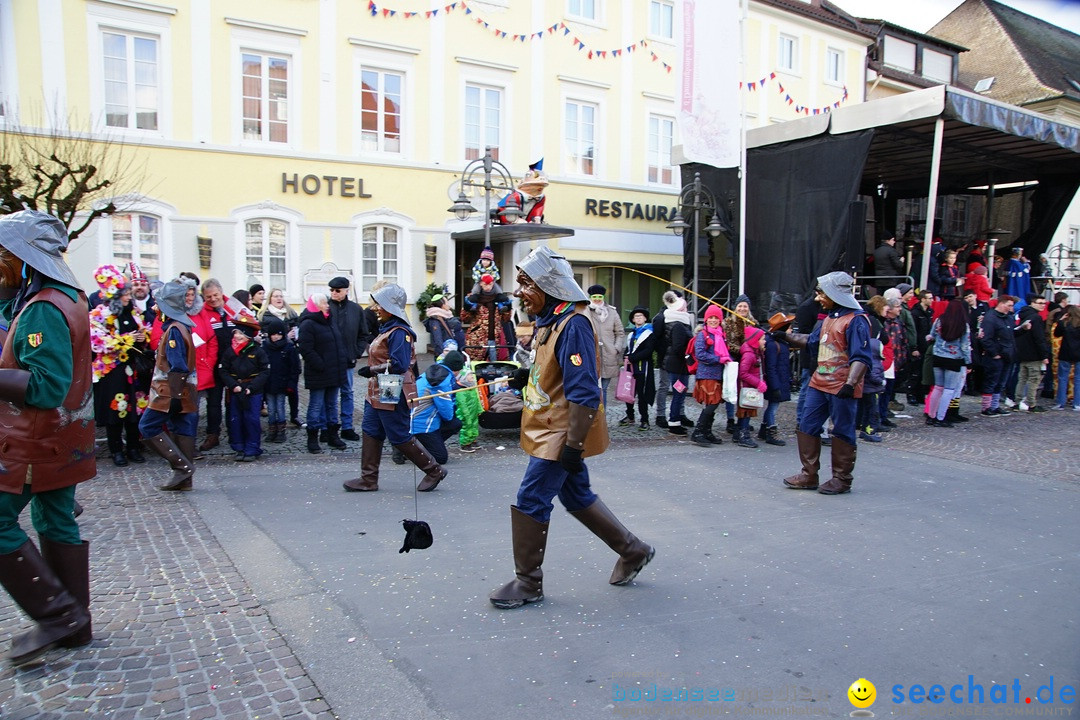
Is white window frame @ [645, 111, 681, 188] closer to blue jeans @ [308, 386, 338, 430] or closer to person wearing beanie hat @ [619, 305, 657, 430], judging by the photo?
person wearing beanie hat @ [619, 305, 657, 430]

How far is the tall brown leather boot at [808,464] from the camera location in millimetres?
6762

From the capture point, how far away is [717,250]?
58.6 ft

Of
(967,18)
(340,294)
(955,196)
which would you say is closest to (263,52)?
(340,294)

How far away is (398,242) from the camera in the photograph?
57.3 ft

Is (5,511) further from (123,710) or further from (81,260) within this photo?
(81,260)

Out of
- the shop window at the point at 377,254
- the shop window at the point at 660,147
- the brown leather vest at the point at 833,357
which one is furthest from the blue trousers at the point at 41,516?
the shop window at the point at 660,147

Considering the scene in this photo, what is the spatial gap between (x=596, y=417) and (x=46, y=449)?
2.63 m

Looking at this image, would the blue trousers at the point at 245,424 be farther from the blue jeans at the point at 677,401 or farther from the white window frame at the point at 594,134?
the white window frame at the point at 594,134

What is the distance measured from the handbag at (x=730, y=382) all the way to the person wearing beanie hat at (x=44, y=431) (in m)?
6.91

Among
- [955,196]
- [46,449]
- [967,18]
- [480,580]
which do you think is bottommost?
[480,580]

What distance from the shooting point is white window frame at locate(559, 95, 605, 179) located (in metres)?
19.4

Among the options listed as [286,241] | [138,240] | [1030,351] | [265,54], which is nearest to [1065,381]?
[1030,351]

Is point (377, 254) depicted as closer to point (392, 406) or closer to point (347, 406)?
point (347, 406)

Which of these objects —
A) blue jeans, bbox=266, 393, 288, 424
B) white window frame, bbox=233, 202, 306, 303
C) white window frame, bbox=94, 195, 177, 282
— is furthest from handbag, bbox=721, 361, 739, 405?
white window frame, bbox=94, 195, 177, 282
